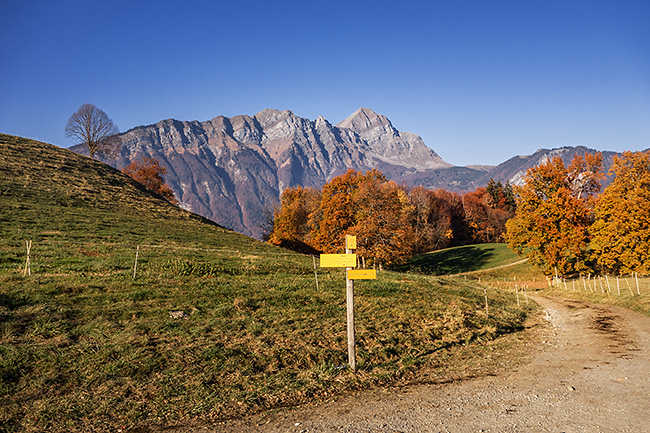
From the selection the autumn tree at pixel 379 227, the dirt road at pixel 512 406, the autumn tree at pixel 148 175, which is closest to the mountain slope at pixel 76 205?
the autumn tree at pixel 379 227

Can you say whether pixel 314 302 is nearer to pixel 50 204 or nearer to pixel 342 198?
pixel 342 198

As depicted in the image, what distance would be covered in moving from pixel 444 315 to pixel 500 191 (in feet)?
418

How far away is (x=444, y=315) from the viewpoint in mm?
19172

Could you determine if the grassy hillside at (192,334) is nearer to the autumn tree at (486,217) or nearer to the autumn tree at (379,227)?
the autumn tree at (379,227)

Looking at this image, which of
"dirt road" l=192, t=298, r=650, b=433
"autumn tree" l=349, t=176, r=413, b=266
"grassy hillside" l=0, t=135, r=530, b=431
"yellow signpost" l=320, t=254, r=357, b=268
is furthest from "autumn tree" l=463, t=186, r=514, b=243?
"yellow signpost" l=320, t=254, r=357, b=268

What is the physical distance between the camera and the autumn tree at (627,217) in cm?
3700

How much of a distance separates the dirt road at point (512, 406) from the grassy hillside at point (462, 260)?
49.8 m

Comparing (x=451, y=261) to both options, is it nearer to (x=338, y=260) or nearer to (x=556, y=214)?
(x=556, y=214)

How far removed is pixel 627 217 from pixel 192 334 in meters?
42.5

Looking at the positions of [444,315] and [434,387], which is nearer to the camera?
[434,387]

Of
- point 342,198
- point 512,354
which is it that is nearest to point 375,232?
point 342,198

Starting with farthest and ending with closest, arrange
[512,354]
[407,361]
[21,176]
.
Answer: [21,176] < [512,354] < [407,361]

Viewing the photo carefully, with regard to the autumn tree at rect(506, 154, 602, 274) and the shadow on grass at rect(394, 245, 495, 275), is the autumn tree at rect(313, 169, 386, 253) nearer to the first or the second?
the shadow on grass at rect(394, 245, 495, 275)

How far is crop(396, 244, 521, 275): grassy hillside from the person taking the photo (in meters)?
66.4
